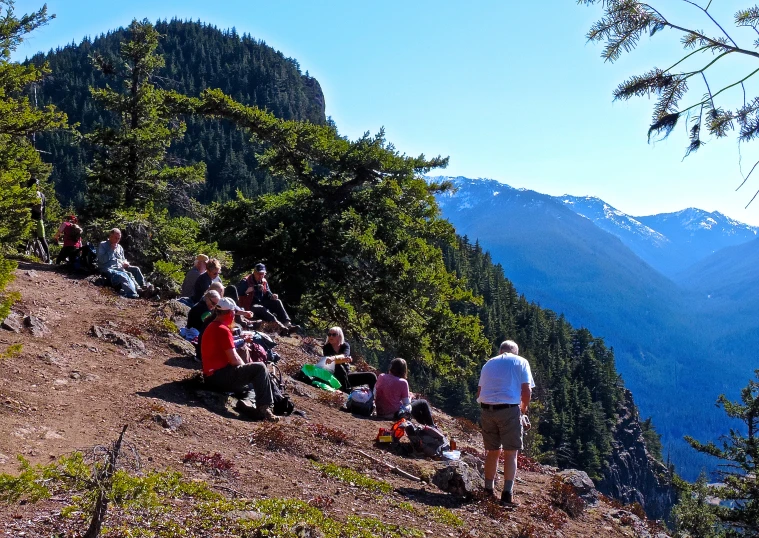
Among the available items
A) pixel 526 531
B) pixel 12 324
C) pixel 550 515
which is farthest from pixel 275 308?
pixel 526 531

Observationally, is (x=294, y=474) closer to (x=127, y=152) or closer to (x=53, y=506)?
(x=53, y=506)

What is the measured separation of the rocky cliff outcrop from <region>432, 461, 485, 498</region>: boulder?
9677 centimetres

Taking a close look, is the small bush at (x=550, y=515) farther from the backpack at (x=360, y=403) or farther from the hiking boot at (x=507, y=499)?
the backpack at (x=360, y=403)

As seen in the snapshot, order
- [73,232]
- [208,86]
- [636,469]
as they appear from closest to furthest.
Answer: [73,232] < [636,469] < [208,86]

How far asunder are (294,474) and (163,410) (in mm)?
1895

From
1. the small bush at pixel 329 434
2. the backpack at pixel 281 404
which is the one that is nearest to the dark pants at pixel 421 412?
the small bush at pixel 329 434

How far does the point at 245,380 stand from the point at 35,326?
12.4 feet

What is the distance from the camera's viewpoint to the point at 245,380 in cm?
881

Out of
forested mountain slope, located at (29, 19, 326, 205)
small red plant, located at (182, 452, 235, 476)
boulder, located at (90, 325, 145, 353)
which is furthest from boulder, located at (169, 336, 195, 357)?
forested mountain slope, located at (29, 19, 326, 205)

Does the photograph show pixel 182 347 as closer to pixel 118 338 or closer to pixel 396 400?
pixel 118 338

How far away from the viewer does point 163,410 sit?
7844 mm

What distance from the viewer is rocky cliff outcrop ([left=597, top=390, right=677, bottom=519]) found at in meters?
98.5

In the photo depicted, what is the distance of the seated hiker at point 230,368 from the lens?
28.7ft

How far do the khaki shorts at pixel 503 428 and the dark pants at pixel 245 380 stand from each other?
119 inches
